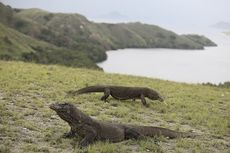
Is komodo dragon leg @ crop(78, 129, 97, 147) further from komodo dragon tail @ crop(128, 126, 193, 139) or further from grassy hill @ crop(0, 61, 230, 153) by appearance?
komodo dragon tail @ crop(128, 126, 193, 139)

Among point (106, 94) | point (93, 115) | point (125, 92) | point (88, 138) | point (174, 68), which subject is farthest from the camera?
point (174, 68)

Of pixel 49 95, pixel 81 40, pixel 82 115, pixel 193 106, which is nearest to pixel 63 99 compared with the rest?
pixel 49 95

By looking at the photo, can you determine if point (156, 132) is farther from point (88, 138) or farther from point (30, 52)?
point (30, 52)

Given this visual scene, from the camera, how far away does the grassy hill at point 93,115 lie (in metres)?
10.7

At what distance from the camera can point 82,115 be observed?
35.2 feet

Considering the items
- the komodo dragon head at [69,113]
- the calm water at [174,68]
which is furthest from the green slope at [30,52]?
the komodo dragon head at [69,113]

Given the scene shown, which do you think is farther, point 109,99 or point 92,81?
point 92,81

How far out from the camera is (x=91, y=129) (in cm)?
1067

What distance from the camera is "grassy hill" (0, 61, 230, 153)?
35.2 ft

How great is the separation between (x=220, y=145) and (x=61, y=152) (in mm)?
4620

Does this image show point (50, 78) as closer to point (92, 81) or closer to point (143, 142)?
point (92, 81)

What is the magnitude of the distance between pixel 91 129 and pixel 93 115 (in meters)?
4.07

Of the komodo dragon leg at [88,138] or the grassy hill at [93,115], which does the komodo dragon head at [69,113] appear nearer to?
the komodo dragon leg at [88,138]

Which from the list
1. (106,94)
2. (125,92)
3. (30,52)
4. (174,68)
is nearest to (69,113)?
(106,94)
